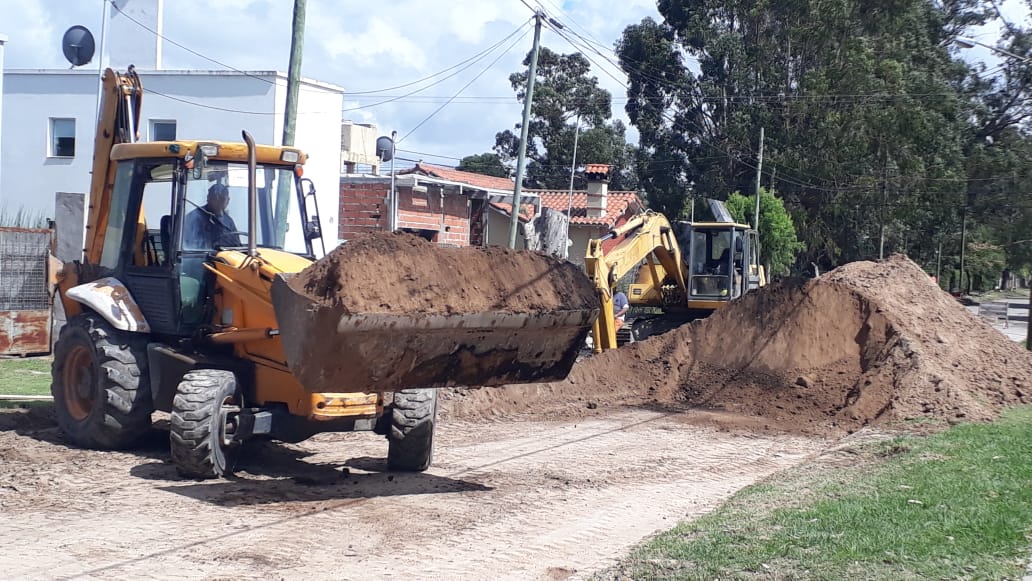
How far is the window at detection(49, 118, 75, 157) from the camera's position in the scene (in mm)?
31673

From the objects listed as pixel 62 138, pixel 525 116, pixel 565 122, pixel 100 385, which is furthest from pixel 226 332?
pixel 565 122

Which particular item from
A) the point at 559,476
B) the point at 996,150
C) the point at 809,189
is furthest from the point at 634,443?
the point at 996,150

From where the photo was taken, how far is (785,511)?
8.55 metres

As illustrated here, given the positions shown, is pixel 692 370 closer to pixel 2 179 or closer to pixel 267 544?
pixel 267 544

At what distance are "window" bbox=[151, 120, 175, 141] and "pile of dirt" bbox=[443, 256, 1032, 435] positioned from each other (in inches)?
712

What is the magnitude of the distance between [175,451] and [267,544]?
2.21m

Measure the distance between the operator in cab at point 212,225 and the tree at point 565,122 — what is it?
52577mm

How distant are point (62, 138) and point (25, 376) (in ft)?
56.8

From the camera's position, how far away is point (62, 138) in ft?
105

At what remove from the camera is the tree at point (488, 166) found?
70688 millimetres

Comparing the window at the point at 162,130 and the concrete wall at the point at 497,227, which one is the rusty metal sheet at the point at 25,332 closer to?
the window at the point at 162,130

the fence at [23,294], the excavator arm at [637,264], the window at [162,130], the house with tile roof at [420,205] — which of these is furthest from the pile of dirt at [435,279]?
the window at [162,130]

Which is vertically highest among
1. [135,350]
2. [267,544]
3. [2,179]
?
[2,179]

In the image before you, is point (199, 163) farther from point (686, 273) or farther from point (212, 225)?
point (686, 273)
